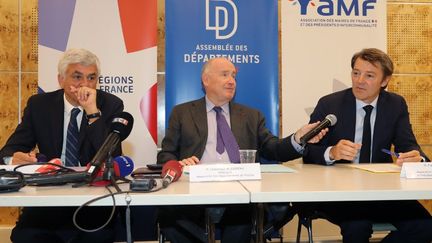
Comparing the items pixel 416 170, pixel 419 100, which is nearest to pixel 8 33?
pixel 416 170

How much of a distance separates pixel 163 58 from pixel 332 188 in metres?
2.84

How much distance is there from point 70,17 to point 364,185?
2951 millimetres

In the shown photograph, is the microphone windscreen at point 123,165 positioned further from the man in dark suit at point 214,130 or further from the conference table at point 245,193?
the man in dark suit at point 214,130

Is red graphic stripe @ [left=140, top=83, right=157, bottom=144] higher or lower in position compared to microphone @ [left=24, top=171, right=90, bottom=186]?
higher

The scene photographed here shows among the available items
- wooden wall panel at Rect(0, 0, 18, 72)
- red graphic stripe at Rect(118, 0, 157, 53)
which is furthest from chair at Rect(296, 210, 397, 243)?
wooden wall panel at Rect(0, 0, 18, 72)

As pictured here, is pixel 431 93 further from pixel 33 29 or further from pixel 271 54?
pixel 33 29

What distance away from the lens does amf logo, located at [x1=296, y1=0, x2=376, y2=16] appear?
379 cm

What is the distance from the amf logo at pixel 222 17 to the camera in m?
3.65

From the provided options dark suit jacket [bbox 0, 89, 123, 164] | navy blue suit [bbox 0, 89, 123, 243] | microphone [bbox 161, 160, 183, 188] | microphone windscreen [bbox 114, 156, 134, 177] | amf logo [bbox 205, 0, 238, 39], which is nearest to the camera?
microphone [bbox 161, 160, 183, 188]

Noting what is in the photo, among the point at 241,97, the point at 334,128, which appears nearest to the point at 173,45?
the point at 241,97

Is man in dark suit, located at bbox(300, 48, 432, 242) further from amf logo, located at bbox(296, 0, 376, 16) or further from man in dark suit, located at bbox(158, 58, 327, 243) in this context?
amf logo, located at bbox(296, 0, 376, 16)

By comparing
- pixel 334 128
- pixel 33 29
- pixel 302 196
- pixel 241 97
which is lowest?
pixel 302 196

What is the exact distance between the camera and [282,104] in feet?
12.5

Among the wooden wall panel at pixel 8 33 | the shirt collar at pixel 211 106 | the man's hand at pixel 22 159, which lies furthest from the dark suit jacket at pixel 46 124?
the wooden wall panel at pixel 8 33
